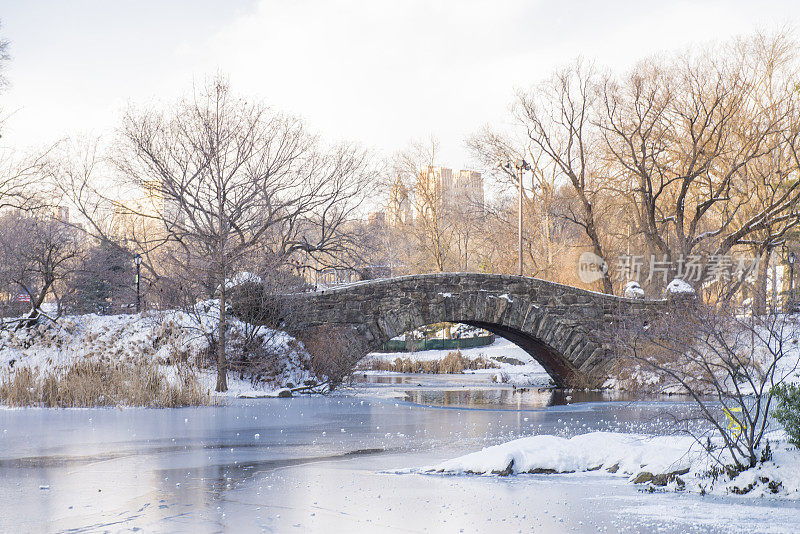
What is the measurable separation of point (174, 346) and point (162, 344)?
1.40 ft

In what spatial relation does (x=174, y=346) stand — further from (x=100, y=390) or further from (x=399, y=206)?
(x=399, y=206)

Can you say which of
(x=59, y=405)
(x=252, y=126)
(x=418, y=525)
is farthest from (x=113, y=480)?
(x=252, y=126)

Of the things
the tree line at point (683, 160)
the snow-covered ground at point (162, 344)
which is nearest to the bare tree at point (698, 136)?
the tree line at point (683, 160)

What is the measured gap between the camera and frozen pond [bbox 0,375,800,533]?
19.4 ft

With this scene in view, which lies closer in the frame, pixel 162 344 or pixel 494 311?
pixel 162 344

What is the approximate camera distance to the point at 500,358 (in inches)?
1375

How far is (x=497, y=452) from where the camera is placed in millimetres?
8180

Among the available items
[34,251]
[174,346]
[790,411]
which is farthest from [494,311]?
[790,411]

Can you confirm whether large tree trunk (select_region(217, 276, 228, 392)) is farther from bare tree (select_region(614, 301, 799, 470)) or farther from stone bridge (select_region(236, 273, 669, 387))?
bare tree (select_region(614, 301, 799, 470))

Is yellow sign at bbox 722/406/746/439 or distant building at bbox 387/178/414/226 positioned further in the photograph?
distant building at bbox 387/178/414/226

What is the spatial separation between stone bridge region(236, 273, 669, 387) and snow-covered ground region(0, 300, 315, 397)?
3.01 feet

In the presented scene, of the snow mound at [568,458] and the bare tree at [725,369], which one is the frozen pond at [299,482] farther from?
the bare tree at [725,369]

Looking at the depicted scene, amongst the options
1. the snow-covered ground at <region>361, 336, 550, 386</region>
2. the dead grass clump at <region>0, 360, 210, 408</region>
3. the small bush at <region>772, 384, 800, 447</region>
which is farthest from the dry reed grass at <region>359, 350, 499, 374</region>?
the small bush at <region>772, 384, 800, 447</region>

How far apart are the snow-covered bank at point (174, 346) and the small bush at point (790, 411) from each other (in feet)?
37.3
